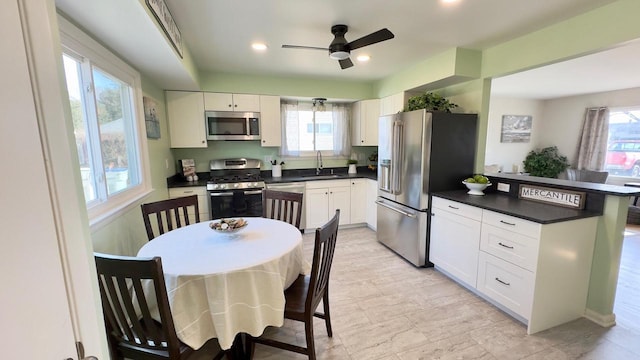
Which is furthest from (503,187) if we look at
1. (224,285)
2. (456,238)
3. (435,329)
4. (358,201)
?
(224,285)

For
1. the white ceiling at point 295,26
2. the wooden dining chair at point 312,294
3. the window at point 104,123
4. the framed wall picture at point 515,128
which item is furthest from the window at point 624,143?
the window at point 104,123

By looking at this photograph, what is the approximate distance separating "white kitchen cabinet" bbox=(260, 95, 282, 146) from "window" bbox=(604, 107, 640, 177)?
6.39m

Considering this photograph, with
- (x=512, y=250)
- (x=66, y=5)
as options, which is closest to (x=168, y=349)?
(x=66, y=5)

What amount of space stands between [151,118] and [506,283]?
3781mm

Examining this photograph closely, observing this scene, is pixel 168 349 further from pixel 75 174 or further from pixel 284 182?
pixel 284 182

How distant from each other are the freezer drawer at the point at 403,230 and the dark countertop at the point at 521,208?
1.33 ft

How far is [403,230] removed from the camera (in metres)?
3.23

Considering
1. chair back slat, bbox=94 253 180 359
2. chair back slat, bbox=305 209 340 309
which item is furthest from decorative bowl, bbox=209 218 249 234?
chair back slat, bbox=305 209 340 309

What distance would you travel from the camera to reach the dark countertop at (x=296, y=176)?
145 inches

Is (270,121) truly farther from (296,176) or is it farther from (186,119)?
(186,119)

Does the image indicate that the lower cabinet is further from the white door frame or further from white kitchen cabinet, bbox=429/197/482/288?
the white door frame

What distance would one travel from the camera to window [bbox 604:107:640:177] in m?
5.00

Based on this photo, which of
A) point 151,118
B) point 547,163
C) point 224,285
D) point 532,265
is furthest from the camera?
point 547,163

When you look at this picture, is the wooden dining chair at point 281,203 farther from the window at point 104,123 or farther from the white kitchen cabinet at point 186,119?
the white kitchen cabinet at point 186,119
